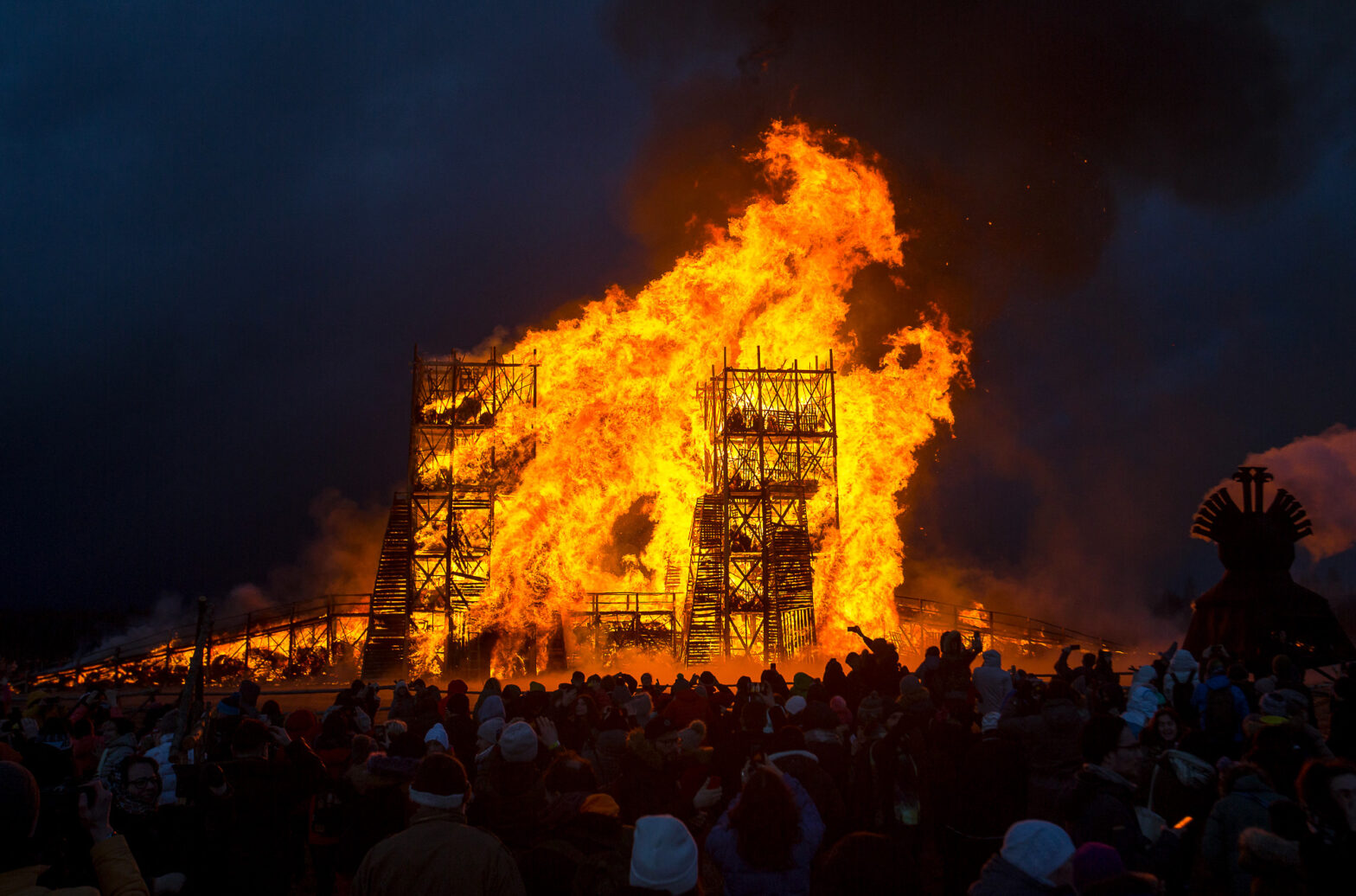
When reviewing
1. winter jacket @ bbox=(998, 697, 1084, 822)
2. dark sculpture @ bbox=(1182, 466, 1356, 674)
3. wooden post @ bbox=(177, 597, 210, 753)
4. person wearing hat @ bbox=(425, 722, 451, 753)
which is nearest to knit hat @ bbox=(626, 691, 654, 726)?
person wearing hat @ bbox=(425, 722, 451, 753)

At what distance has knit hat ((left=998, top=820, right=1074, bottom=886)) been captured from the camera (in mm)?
3742

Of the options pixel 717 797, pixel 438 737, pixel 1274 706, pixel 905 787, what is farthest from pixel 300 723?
pixel 1274 706

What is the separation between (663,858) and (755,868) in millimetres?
636

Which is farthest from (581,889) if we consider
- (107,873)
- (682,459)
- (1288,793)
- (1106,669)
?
(682,459)

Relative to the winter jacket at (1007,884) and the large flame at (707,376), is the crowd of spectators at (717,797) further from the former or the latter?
the large flame at (707,376)

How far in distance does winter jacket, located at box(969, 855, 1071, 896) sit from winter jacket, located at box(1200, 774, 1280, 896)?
2.04m

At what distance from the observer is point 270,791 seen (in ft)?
20.8

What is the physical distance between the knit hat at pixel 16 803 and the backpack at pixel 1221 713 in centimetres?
853

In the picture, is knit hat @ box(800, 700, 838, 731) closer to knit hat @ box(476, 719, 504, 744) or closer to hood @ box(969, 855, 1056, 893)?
knit hat @ box(476, 719, 504, 744)

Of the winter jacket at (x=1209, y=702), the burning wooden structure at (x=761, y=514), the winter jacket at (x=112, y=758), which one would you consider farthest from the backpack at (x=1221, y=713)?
the burning wooden structure at (x=761, y=514)

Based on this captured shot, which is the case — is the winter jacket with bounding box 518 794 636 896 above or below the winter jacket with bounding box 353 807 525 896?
below

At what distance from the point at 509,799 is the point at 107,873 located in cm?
233

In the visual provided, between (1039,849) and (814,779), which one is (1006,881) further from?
(814,779)

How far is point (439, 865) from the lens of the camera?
162 inches
